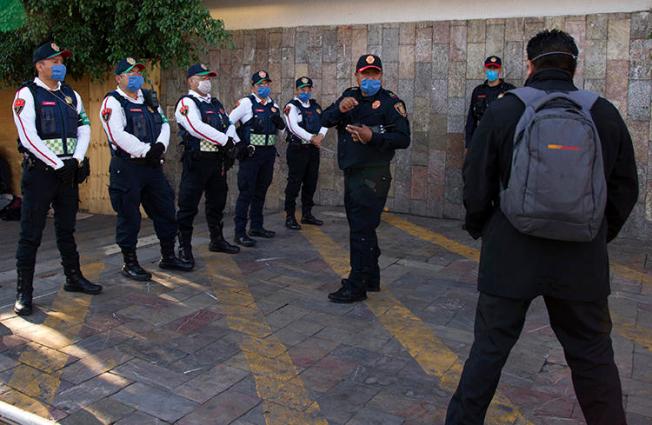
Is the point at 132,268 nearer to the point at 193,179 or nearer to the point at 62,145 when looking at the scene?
the point at 193,179

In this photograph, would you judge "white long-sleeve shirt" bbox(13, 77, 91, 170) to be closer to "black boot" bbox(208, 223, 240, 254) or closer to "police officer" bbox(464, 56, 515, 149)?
"black boot" bbox(208, 223, 240, 254)

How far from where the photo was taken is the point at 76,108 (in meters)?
5.20

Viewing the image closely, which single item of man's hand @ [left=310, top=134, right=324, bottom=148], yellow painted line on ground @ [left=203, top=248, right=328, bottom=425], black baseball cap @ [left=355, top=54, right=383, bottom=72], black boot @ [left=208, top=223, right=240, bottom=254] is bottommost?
yellow painted line on ground @ [left=203, top=248, right=328, bottom=425]

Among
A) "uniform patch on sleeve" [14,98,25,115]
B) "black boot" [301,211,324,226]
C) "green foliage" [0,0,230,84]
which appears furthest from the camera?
"green foliage" [0,0,230,84]

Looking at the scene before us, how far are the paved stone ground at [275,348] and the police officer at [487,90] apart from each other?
2.18 meters

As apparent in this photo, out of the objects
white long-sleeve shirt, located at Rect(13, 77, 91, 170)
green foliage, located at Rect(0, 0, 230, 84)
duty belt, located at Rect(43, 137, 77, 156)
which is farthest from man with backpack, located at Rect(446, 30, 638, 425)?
green foliage, located at Rect(0, 0, 230, 84)

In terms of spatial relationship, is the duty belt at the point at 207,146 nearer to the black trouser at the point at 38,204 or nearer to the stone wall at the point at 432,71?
the black trouser at the point at 38,204

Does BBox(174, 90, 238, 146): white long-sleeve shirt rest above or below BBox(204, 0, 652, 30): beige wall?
below

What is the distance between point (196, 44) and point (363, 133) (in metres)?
6.04

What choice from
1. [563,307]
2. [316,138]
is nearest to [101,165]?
[316,138]

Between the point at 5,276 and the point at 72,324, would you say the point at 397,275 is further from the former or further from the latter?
the point at 5,276

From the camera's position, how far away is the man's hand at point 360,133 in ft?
16.1

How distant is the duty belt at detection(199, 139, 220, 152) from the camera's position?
20.8 ft

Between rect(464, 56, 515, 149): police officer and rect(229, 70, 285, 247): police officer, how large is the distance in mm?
2408
